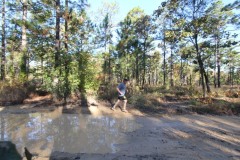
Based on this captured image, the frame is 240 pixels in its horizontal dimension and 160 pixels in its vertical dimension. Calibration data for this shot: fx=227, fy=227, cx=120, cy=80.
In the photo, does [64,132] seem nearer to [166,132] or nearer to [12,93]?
[166,132]

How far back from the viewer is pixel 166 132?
25.4 ft

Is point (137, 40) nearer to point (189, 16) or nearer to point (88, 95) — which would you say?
point (189, 16)

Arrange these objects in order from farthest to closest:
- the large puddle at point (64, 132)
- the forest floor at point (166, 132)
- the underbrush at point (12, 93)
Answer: the underbrush at point (12, 93), the large puddle at point (64, 132), the forest floor at point (166, 132)

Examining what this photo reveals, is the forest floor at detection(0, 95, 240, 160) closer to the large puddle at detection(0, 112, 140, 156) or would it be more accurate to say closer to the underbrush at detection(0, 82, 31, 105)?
the large puddle at detection(0, 112, 140, 156)

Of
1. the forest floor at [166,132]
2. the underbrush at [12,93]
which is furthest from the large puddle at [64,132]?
the underbrush at [12,93]

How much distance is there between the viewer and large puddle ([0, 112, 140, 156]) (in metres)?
5.97

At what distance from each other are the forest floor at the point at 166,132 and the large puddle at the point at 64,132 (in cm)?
36

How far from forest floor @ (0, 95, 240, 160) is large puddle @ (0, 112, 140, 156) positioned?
0.36 metres

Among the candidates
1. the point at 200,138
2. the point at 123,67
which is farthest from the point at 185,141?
the point at 123,67

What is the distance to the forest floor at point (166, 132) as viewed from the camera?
5.45 m

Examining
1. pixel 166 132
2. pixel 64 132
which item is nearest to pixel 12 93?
pixel 64 132

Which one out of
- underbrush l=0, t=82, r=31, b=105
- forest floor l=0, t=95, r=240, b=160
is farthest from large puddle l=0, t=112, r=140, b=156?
underbrush l=0, t=82, r=31, b=105

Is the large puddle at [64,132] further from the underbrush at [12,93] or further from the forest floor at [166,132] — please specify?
the underbrush at [12,93]

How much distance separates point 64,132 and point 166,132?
3438mm
